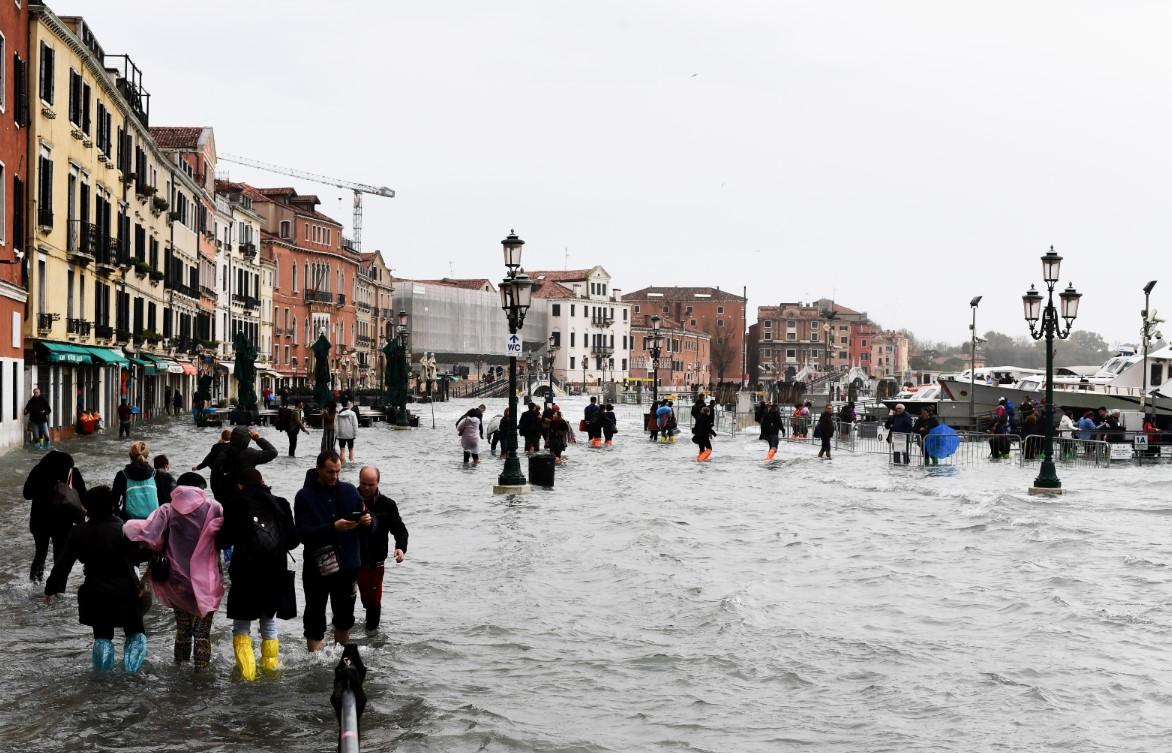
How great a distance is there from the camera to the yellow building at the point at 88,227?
31.3 meters

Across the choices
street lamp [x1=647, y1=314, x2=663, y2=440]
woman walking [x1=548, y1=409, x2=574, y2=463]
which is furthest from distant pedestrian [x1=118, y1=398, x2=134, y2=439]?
street lamp [x1=647, y1=314, x2=663, y2=440]

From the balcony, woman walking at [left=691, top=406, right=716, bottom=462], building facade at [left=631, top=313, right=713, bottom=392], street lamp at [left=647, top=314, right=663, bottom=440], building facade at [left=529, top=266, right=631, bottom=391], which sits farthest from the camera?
building facade at [left=631, top=313, right=713, bottom=392]

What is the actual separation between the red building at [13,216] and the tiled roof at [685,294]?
140m

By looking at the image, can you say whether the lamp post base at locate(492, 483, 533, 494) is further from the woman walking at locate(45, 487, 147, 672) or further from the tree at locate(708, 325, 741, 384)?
the tree at locate(708, 325, 741, 384)

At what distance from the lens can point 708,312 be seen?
553ft

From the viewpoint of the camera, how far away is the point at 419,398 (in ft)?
294

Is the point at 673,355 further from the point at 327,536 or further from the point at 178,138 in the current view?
the point at 327,536

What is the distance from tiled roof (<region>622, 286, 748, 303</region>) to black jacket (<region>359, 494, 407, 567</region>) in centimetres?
15896

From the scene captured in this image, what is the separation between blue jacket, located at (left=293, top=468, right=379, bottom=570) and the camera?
28.6 ft

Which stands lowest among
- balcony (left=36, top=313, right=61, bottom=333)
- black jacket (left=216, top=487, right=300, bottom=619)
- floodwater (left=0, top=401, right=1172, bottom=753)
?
floodwater (left=0, top=401, right=1172, bottom=753)

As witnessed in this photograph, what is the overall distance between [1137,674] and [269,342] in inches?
3171

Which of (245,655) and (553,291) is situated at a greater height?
(553,291)

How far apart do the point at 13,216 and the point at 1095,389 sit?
4107 centimetres

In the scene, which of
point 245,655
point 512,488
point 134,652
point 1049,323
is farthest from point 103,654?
point 1049,323
